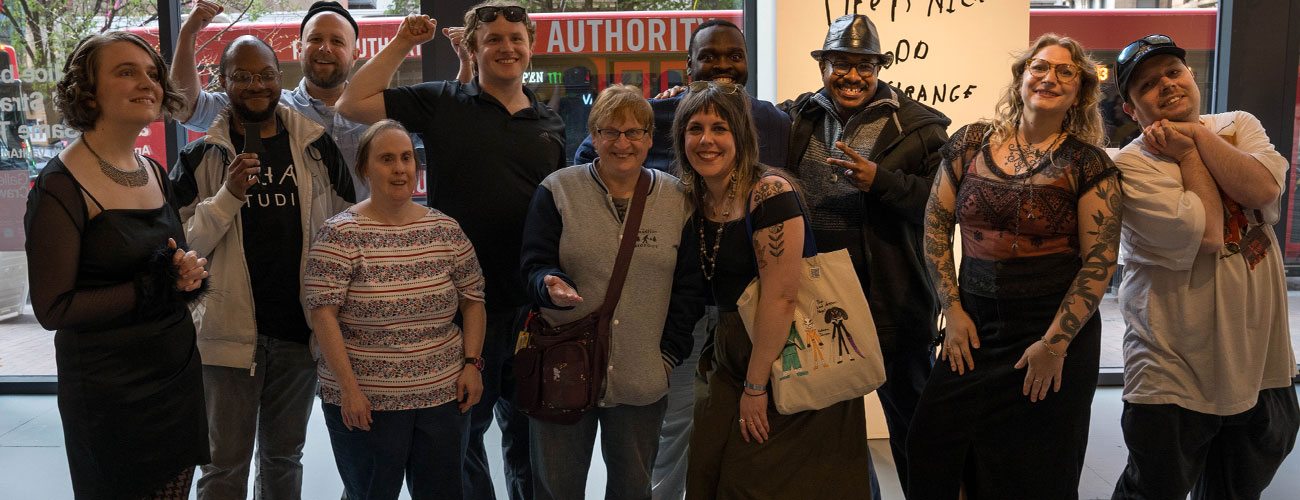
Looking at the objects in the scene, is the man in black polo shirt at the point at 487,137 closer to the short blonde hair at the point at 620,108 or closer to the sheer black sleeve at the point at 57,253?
the short blonde hair at the point at 620,108

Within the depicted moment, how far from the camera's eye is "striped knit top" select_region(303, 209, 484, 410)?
228 cm

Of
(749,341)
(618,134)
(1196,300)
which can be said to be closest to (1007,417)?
(1196,300)

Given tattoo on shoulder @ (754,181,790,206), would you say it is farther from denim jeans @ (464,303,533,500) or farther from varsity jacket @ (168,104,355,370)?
varsity jacket @ (168,104,355,370)

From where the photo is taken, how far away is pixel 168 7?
14.6 ft

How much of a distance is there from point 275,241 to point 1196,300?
2.50 metres

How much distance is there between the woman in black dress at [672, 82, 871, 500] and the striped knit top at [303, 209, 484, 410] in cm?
68

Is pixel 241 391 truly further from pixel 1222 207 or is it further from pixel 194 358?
pixel 1222 207

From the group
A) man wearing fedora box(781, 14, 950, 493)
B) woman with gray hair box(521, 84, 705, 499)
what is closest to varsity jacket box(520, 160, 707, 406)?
woman with gray hair box(521, 84, 705, 499)

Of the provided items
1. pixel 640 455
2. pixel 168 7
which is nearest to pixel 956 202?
pixel 640 455

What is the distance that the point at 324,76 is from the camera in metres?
2.92

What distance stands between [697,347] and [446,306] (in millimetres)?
820

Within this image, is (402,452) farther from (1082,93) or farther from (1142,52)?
(1142,52)

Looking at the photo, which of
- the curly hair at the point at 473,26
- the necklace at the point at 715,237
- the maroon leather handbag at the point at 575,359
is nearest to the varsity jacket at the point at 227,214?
the curly hair at the point at 473,26

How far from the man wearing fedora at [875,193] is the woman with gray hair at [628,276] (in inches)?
20.5
